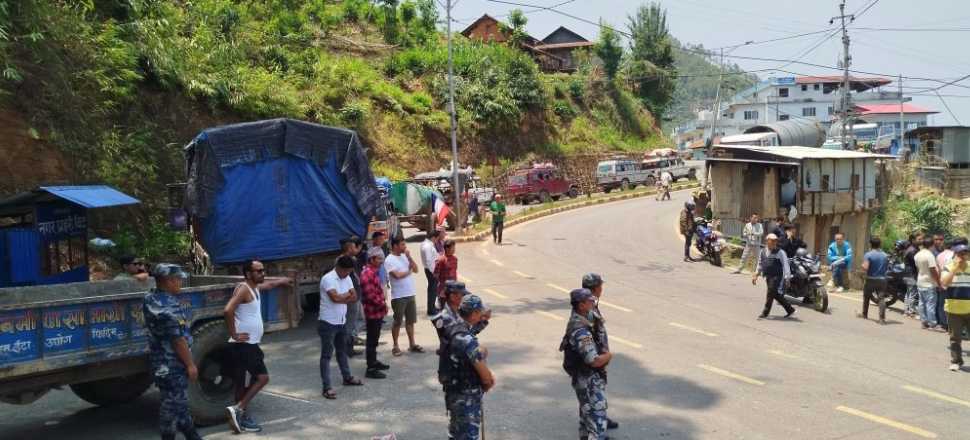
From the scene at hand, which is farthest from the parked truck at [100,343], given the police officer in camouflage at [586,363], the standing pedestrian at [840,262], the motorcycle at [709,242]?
the motorcycle at [709,242]

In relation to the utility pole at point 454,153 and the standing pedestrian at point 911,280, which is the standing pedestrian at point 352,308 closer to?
the standing pedestrian at point 911,280

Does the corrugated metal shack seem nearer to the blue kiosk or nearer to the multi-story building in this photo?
the blue kiosk

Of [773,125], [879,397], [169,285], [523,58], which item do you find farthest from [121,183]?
[523,58]

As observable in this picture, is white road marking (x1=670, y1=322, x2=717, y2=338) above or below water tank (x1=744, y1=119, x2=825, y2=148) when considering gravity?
below

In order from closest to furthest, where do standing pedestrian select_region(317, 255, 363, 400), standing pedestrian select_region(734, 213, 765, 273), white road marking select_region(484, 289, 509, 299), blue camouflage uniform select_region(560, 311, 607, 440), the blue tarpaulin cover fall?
blue camouflage uniform select_region(560, 311, 607, 440), standing pedestrian select_region(317, 255, 363, 400), the blue tarpaulin cover, white road marking select_region(484, 289, 509, 299), standing pedestrian select_region(734, 213, 765, 273)

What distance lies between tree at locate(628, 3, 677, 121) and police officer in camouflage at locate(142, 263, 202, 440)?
59.7m

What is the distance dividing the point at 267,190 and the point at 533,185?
2680 cm

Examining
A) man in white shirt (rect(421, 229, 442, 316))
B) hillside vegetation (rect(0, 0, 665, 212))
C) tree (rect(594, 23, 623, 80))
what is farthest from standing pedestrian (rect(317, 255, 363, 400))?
tree (rect(594, 23, 623, 80))

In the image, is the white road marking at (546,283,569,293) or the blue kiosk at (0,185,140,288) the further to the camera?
the white road marking at (546,283,569,293)

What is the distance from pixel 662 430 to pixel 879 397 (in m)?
2.92

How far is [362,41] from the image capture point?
47.7 m

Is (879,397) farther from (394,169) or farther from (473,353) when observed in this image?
(394,169)

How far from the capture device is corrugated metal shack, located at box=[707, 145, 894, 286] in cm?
2116

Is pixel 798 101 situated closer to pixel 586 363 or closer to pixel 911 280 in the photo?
pixel 911 280
